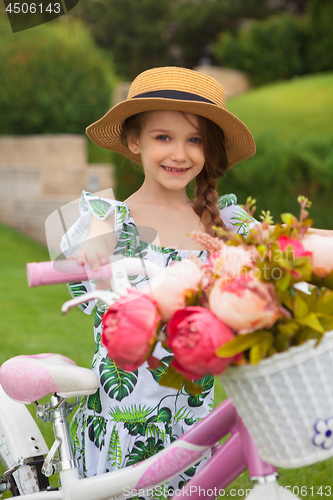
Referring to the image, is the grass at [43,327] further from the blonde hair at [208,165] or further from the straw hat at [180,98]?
the straw hat at [180,98]

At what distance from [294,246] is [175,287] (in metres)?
0.21

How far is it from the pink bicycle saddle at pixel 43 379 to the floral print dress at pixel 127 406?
134 mm

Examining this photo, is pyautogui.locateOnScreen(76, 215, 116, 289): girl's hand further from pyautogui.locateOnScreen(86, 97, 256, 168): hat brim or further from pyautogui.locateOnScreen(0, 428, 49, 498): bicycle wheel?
pyautogui.locateOnScreen(0, 428, 49, 498): bicycle wheel

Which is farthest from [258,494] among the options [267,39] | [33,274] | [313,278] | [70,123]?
[267,39]

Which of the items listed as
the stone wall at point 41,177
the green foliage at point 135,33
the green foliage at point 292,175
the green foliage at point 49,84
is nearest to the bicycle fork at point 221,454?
the green foliage at point 292,175

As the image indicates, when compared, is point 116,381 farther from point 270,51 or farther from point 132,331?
point 270,51

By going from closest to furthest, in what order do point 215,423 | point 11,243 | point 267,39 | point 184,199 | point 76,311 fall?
point 215,423
point 184,199
point 76,311
point 11,243
point 267,39

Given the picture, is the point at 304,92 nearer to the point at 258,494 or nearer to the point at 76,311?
the point at 76,311

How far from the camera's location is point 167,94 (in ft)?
5.41

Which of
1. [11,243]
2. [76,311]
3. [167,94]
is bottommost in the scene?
[167,94]

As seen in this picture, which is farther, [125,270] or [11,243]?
[11,243]

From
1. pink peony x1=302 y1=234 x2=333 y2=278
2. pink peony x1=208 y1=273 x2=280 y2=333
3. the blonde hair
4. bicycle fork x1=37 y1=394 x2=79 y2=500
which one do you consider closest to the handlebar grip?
pink peony x1=208 y1=273 x2=280 y2=333

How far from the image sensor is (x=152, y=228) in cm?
181

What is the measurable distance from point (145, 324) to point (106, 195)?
34.1 inches
